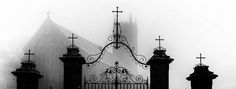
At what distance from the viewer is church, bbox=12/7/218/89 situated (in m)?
14.2

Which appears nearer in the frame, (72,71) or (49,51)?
(72,71)

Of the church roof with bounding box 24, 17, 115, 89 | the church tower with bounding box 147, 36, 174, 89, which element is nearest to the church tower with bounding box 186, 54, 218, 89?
the church tower with bounding box 147, 36, 174, 89

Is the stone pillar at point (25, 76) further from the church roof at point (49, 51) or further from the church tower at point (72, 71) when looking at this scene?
the church roof at point (49, 51)

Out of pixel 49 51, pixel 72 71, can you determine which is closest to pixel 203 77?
pixel 72 71

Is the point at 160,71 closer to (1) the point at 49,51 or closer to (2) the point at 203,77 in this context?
(2) the point at 203,77

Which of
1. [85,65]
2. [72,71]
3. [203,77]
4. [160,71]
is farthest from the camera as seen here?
[85,65]

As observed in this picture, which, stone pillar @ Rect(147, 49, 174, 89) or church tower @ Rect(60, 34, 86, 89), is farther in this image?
stone pillar @ Rect(147, 49, 174, 89)

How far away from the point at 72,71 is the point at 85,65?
12826 millimetres

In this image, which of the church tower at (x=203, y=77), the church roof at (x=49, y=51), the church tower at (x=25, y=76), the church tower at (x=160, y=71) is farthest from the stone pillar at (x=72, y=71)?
the church roof at (x=49, y=51)

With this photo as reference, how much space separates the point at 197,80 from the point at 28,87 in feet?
19.6

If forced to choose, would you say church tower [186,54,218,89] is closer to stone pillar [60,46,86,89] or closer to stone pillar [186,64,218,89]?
stone pillar [186,64,218,89]

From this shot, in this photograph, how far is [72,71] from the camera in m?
14.3

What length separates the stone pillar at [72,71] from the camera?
14195 millimetres

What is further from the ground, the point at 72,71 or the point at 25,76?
the point at 72,71
